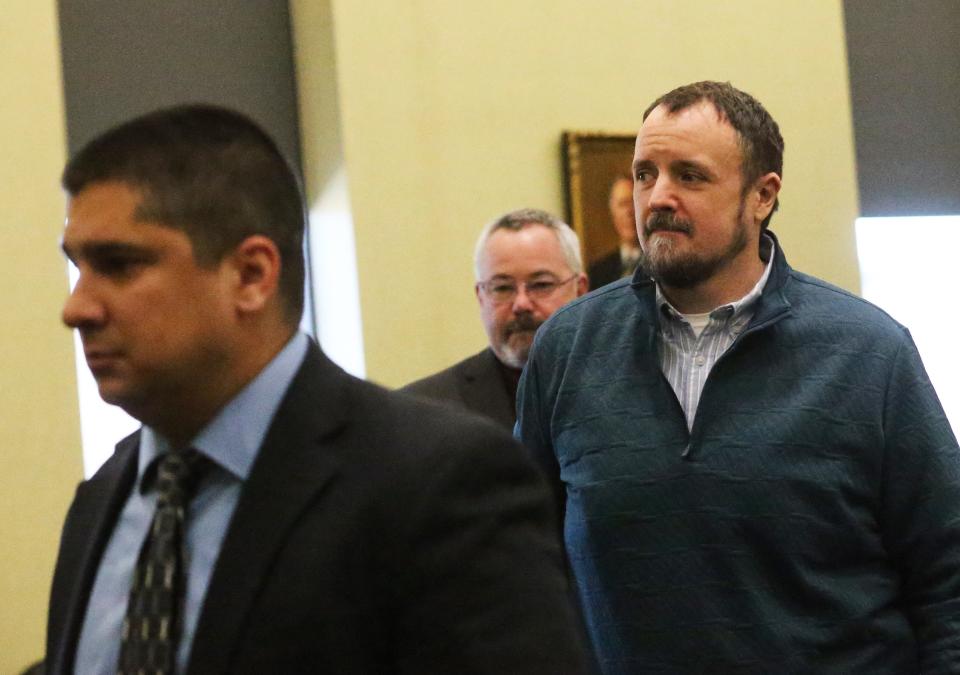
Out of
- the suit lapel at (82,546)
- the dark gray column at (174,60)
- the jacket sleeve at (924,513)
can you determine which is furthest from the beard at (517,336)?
the suit lapel at (82,546)

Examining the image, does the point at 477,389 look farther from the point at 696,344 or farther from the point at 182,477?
the point at 182,477

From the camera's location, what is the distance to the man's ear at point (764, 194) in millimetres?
3414

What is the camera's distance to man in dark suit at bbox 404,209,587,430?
4.94 metres

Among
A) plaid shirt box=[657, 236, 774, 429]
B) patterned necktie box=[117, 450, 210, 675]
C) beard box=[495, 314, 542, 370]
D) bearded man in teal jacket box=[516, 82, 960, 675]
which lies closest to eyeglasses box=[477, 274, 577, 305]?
beard box=[495, 314, 542, 370]

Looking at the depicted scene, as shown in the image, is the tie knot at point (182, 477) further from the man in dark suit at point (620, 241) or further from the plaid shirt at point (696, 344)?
the man in dark suit at point (620, 241)

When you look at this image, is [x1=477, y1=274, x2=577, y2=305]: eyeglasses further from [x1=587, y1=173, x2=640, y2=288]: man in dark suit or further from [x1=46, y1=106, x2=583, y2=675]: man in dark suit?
[x1=46, y1=106, x2=583, y2=675]: man in dark suit

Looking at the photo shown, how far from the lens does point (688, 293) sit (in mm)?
3336

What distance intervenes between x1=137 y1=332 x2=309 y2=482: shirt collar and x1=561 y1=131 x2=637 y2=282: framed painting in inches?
206

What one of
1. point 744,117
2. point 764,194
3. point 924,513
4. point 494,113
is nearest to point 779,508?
point 924,513

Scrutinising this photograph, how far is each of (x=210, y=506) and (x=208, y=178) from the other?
0.46 meters

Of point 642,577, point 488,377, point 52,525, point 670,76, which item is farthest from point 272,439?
point 670,76

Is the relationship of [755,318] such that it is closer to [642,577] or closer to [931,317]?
[642,577]

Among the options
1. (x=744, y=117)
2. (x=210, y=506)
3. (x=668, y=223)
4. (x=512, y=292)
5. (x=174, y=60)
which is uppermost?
(x=174, y=60)

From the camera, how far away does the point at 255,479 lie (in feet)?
6.67
